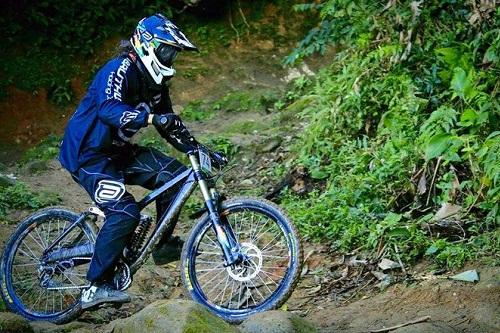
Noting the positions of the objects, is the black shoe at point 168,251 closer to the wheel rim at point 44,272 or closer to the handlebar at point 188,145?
the wheel rim at point 44,272

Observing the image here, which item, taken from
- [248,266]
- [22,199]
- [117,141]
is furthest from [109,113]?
[22,199]

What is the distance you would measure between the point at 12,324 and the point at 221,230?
5.21ft

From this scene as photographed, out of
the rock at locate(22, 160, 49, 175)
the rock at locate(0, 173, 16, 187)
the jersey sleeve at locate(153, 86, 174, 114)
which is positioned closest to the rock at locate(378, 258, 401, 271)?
the jersey sleeve at locate(153, 86, 174, 114)

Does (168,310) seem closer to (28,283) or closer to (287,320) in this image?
(287,320)

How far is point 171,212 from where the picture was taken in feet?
18.8

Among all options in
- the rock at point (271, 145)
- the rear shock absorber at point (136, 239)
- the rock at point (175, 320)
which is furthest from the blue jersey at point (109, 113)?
the rock at point (271, 145)

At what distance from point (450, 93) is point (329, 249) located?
6.37ft

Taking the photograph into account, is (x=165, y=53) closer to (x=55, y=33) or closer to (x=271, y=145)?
(x=271, y=145)

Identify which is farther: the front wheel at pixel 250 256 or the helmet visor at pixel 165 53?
the helmet visor at pixel 165 53

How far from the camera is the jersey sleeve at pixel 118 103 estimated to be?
17.8 ft

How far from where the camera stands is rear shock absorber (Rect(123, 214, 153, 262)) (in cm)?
585

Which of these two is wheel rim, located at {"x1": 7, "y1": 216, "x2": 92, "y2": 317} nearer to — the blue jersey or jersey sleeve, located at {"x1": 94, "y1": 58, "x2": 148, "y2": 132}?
the blue jersey

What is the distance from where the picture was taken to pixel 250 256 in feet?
18.1

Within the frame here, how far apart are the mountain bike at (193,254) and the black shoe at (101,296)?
9 cm
